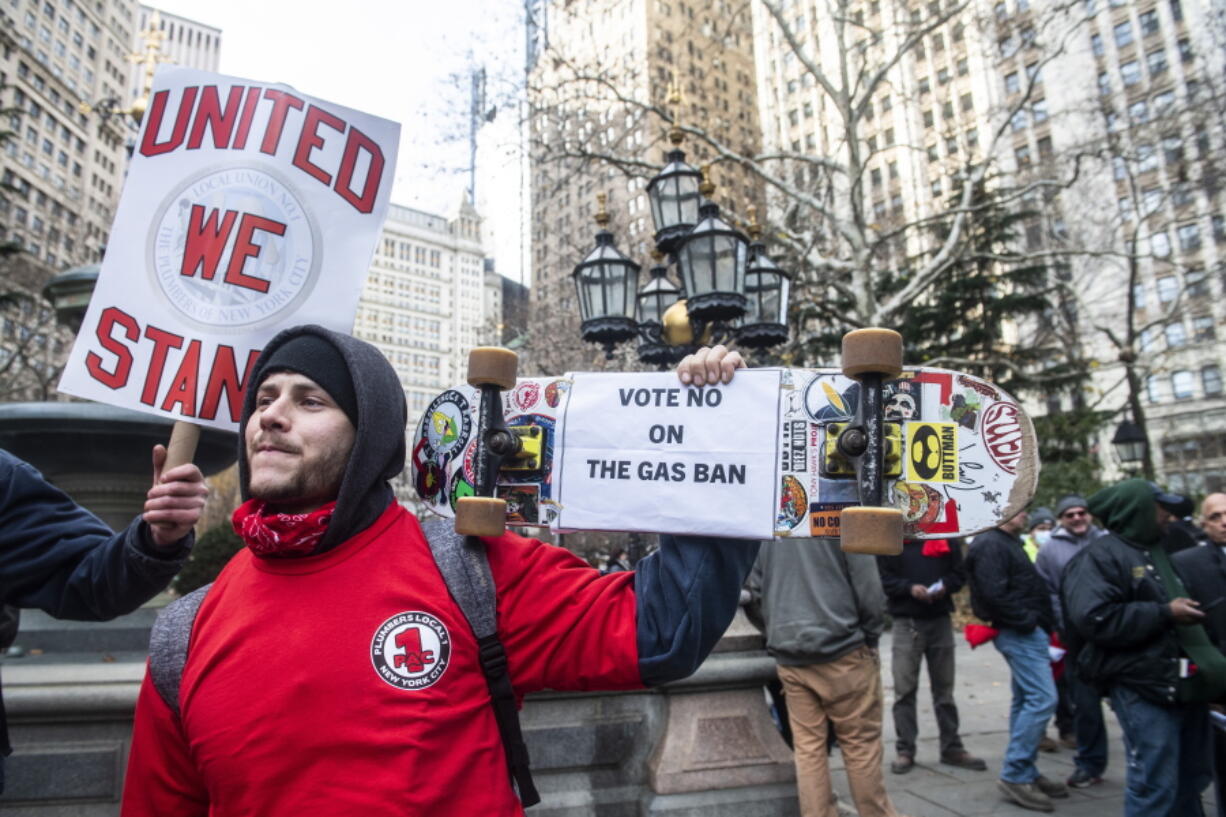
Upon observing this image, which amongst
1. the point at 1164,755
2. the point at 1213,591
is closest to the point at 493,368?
the point at 1164,755

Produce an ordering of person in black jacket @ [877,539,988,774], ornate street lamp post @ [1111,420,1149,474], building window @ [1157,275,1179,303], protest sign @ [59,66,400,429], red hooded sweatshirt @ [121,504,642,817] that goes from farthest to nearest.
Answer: building window @ [1157,275,1179,303] < ornate street lamp post @ [1111,420,1149,474] < person in black jacket @ [877,539,988,774] < protest sign @ [59,66,400,429] < red hooded sweatshirt @ [121,504,642,817]

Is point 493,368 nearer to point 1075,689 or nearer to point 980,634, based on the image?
point 980,634

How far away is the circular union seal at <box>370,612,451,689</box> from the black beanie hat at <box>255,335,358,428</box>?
45 cm

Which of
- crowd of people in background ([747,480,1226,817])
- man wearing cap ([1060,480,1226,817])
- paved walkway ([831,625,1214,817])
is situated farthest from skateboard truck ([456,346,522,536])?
paved walkway ([831,625,1214,817])

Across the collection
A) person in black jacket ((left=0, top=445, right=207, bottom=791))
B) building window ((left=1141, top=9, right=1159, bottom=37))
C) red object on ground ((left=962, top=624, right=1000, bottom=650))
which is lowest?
red object on ground ((left=962, top=624, right=1000, bottom=650))

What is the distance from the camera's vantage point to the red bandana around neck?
158 centimetres

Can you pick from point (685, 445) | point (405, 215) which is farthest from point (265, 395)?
point (405, 215)

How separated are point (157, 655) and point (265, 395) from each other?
57 cm

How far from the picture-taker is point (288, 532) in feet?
5.18

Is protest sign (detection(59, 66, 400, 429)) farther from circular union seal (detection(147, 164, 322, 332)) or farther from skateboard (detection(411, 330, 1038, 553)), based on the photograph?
skateboard (detection(411, 330, 1038, 553))

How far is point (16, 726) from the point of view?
301 cm

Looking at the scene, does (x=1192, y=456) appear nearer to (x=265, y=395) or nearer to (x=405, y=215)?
(x=265, y=395)

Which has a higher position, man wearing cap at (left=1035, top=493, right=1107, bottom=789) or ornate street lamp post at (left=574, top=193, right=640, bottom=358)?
ornate street lamp post at (left=574, top=193, right=640, bottom=358)

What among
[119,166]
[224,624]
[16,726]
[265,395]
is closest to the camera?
[224,624]
